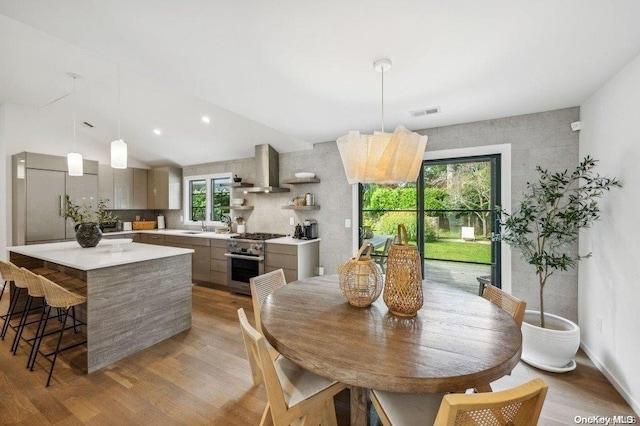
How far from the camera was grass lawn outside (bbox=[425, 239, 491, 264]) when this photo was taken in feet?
10.7

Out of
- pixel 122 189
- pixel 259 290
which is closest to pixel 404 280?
pixel 259 290

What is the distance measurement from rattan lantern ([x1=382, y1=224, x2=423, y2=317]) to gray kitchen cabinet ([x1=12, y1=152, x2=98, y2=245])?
498 centimetres

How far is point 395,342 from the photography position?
117 centimetres

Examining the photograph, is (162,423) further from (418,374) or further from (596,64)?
(596,64)

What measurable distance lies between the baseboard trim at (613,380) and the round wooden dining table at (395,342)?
136 cm

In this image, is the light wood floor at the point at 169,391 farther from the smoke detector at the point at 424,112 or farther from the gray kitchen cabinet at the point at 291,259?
the smoke detector at the point at 424,112

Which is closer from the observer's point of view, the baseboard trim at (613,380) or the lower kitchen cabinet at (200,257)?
the baseboard trim at (613,380)

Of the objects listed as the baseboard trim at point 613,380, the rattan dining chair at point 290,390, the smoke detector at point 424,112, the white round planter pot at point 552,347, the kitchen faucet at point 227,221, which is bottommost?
the baseboard trim at point 613,380

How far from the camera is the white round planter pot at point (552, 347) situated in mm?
2168

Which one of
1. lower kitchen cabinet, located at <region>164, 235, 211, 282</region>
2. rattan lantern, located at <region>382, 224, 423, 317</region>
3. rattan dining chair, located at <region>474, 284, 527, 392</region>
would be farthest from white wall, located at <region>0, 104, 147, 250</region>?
rattan dining chair, located at <region>474, 284, 527, 392</region>

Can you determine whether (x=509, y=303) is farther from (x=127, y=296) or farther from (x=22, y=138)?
(x=22, y=138)

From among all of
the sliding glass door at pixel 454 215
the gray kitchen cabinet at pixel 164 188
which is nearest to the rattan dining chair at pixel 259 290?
the sliding glass door at pixel 454 215

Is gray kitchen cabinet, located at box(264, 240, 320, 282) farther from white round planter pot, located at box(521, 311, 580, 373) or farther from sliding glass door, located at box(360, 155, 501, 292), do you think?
white round planter pot, located at box(521, 311, 580, 373)

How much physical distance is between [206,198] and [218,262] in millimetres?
1725
